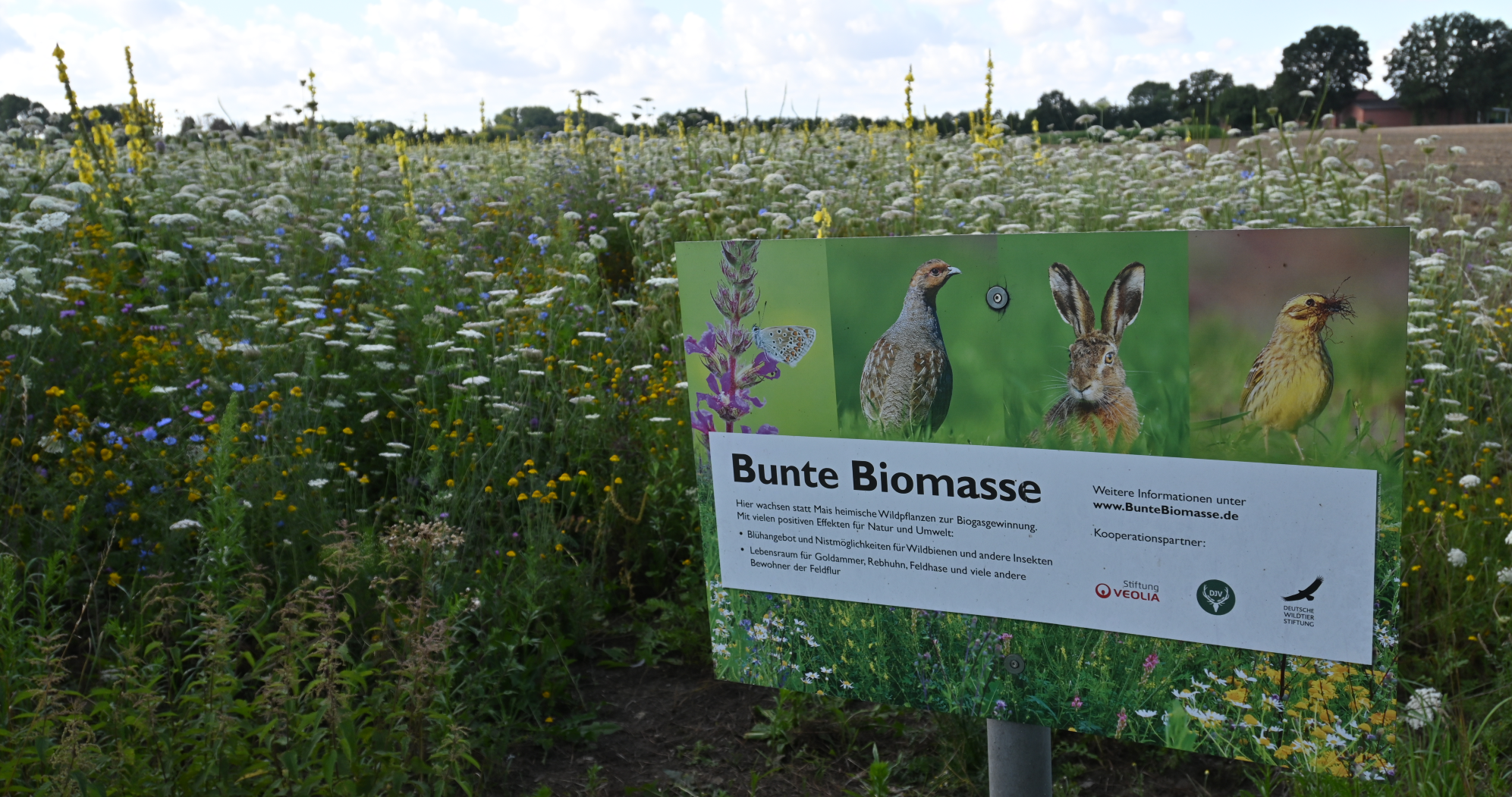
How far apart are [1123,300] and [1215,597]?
0.56 metres

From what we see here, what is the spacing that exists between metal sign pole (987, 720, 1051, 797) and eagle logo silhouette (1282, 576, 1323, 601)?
639mm

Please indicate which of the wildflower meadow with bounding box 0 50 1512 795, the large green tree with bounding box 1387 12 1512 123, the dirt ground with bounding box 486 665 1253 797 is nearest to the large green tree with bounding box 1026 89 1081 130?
the wildflower meadow with bounding box 0 50 1512 795

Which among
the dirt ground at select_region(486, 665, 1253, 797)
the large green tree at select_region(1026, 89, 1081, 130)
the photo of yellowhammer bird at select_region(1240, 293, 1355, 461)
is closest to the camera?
the photo of yellowhammer bird at select_region(1240, 293, 1355, 461)

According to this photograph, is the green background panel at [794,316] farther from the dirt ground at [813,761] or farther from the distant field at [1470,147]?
the distant field at [1470,147]

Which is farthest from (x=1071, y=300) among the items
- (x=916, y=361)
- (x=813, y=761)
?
(x=813, y=761)

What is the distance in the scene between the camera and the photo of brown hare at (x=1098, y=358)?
175 centimetres

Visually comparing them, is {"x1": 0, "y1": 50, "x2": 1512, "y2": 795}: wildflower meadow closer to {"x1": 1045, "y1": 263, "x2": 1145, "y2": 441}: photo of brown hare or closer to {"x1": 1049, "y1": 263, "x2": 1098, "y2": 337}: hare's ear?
{"x1": 1045, "y1": 263, "x2": 1145, "y2": 441}: photo of brown hare

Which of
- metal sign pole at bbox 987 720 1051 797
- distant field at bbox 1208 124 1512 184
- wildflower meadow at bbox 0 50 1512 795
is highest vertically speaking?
distant field at bbox 1208 124 1512 184

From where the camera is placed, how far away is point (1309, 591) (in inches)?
66.3

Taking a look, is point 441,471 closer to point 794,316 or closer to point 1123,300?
point 794,316

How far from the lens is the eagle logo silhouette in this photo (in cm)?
167

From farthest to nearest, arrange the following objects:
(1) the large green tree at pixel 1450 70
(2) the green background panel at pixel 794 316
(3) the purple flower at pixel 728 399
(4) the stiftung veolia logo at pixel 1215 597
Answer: (1) the large green tree at pixel 1450 70
(3) the purple flower at pixel 728 399
(2) the green background panel at pixel 794 316
(4) the stiftung veolia logo at pixel 1215 597

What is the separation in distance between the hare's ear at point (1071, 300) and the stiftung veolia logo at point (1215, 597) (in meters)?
0.51

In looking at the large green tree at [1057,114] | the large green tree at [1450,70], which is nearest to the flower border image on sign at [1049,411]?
the large green tree at [1057,114]
